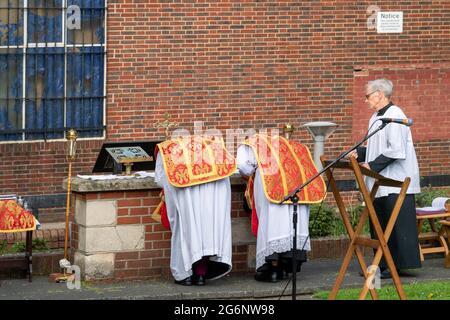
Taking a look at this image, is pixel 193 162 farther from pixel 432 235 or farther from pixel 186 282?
pixel 432 235

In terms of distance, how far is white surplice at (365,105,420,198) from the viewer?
1252cm

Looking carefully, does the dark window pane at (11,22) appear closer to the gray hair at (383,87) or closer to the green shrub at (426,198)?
the green shrub at (426,198)

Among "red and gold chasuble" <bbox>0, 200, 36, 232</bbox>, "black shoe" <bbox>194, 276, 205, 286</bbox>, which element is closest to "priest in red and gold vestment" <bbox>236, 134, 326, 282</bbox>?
"black shoe" <bbox>194, 276, 205, 286</bbox>

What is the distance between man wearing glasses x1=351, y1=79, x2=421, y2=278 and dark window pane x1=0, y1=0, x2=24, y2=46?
557cm

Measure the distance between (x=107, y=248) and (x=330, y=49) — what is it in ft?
22.1

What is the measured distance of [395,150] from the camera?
1250cm

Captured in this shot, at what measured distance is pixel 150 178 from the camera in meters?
12.7

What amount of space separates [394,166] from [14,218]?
365 centimetres

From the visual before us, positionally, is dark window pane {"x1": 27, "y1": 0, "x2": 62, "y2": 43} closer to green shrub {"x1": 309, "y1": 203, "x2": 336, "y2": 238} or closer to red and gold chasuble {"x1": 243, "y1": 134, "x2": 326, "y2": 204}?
green shrub {"x1": 309, "y1": 203, "x2": 336, "y2": 238}

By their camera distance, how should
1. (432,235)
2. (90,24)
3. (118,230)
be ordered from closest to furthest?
1. (118,230)
2. (432,235)
3. (90,24)

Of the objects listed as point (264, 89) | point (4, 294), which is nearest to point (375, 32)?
point (264, 89)

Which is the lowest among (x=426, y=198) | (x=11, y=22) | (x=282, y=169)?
(x=426, y=198)

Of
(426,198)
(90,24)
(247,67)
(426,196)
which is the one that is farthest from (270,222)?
(247,67)

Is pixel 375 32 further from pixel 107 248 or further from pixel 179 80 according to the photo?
pixel 107 248
